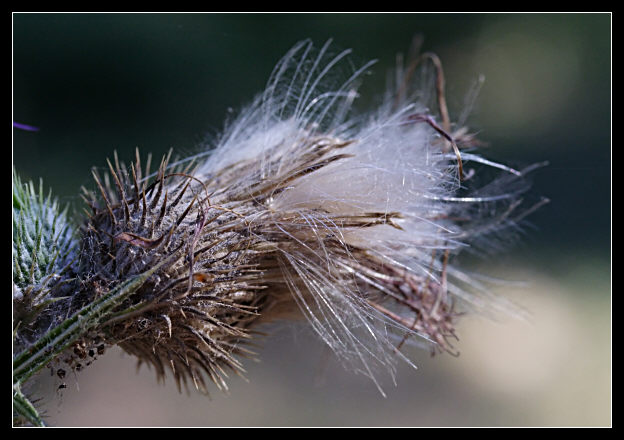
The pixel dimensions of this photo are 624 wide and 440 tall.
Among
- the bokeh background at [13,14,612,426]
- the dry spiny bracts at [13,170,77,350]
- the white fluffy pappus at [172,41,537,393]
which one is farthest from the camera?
the bokeh background at [13,14,612,426]

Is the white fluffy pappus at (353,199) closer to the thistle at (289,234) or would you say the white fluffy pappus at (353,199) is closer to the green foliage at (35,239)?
the thistle at (289,234)

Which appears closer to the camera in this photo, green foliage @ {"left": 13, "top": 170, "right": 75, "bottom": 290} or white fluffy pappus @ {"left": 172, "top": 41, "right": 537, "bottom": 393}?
green foliage @ {"left": 13, "top": 170, "right": 75, "bottom": 290}

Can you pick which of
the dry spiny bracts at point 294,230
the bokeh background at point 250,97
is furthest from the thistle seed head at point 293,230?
the bokeh background at point 250,97

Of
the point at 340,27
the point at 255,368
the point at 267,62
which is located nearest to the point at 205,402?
the point at 255,368

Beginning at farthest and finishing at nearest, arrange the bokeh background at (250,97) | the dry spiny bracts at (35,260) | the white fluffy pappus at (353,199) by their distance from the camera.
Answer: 1. the bokeh background at (250,97)
2. the white fluffy pappus at (353,199)
3. the dry spiny bracts at (35,260)

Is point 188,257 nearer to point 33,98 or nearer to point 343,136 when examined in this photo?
point 343,136

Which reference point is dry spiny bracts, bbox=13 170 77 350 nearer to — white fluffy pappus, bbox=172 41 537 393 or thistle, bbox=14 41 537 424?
thistle, bbox=14 41 537 424

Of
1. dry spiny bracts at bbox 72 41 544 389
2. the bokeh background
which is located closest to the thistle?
dry spiny bracts at bbox 72 41 544 389
